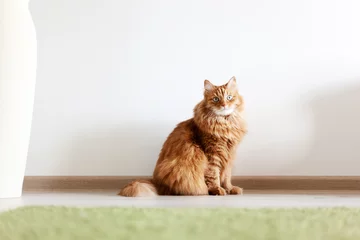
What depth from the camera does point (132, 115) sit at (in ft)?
8.30

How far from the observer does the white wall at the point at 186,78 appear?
2422 mm

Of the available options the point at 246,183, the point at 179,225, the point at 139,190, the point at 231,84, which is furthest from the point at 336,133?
the point at 179,225

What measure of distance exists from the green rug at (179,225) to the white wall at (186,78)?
4.75ft

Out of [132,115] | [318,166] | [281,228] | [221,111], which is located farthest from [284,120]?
[281,228]

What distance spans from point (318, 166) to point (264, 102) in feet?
1.44

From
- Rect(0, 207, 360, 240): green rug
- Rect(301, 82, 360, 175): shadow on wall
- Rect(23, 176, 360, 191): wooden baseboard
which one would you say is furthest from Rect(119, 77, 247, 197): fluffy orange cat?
Rect(0, 207, 360, 240): green rug

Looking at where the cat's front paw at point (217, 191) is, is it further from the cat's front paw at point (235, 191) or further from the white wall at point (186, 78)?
the white wall at point (186, 78)

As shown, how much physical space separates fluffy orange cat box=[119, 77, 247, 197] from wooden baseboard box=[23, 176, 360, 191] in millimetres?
255

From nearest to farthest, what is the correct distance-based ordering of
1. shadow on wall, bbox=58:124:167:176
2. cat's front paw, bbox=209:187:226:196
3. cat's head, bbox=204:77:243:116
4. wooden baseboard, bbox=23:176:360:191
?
cat's front paw, bbox=209:187:226:196 < cat's head, bbox=204:77:243:116 < wooden baseboard, bbox=23:176:360:191 < shadow on wall, bbox=58:124:167:176

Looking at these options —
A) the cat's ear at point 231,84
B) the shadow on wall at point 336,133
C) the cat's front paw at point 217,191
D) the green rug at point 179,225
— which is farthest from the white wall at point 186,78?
the green rug at point 179,225

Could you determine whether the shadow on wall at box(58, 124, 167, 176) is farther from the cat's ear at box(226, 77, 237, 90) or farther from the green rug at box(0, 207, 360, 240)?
the green rug at box(0, 207, 360, 240)

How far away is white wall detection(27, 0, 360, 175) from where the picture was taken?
2.42 meters

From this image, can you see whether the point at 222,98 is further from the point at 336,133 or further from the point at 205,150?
the point at 336,133

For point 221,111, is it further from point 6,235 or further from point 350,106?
point 6,235
